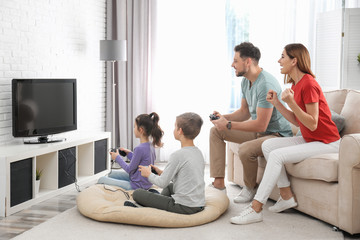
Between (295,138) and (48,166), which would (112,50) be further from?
(295,138)

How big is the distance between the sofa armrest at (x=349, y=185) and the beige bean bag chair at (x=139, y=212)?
31.6 inches

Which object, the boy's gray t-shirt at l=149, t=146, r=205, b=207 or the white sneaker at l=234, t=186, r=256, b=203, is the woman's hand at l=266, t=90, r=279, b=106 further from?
the white sneaker at l=234, t=186, r=256, b=203

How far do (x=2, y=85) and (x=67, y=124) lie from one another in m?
0.85

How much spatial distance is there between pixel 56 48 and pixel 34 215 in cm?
192

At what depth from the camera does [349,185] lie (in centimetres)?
291

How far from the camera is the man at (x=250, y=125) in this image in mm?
3656

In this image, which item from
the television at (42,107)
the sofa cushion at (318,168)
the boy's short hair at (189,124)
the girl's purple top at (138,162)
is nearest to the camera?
the sofa cushion at (318,168)

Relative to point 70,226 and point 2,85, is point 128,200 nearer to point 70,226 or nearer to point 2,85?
point 70,226

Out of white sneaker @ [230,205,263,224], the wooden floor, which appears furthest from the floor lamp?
white sneaker @ [230,205,263,224]

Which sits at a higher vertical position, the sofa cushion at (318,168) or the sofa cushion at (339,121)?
the sofa cushion at (339,121)

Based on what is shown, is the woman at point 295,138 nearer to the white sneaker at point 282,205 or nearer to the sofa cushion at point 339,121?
the white sneaker at point 282,205

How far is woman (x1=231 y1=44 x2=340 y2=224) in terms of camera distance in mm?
3186

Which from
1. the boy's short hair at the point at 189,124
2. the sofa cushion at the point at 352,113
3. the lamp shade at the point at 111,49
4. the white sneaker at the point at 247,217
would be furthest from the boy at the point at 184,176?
the lamp shade at the point at 111,49

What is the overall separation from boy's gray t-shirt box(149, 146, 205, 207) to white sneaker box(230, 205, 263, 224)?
281 mm
